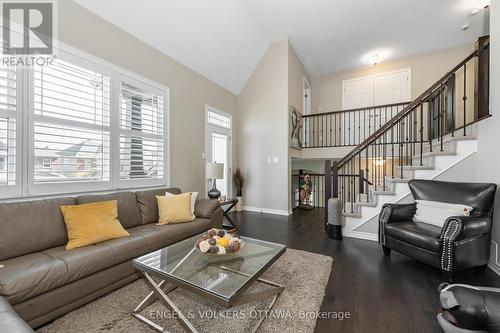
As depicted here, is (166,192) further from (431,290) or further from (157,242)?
(431,290)

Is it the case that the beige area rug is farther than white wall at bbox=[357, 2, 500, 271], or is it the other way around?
white wall at bbox=[357, 2, 500, 271]

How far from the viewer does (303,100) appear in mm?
6273

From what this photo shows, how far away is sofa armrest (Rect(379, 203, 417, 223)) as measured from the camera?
8.61ft

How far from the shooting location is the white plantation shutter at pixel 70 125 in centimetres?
223

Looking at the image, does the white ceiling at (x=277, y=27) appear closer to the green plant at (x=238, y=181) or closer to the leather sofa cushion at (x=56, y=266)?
the green plant at (x=238, y=181)

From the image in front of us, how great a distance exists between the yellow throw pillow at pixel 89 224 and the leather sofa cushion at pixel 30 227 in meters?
0.09

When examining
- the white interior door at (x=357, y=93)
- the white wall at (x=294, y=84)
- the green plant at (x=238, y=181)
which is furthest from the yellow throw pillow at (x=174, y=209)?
the white interior door at (x=357, y=93)

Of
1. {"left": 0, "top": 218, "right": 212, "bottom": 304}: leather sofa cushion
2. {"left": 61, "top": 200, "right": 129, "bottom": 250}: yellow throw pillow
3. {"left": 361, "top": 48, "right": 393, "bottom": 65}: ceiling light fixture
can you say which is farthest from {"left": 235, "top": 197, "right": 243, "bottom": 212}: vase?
{"left": 361, "top": 48, "right": 393, "bottom": 65}: ceiling light fixture

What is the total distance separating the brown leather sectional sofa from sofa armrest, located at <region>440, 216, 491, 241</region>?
283cm

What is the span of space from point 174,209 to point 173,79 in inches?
93.5

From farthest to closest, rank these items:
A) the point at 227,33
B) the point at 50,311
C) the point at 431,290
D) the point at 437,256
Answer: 1. the point at 227,33
2. the point at 437,256
3. the point at 431,290
4. the point at 50,311

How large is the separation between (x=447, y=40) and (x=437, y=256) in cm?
565

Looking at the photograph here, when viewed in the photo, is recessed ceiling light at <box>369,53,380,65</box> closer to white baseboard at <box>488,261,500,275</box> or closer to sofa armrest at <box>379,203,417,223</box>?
sofa armrest at <box>379,203,417,223</box>

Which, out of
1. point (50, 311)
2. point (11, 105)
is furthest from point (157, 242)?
point (11, 105)
